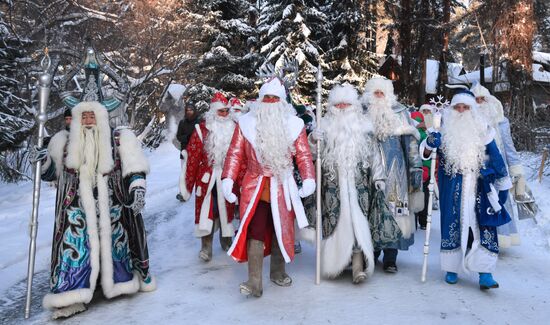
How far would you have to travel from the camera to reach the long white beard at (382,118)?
575cm

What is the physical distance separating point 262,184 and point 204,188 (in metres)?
1.60

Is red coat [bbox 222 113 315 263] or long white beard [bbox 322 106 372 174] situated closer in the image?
red coat [bbox 222 113 315 263]

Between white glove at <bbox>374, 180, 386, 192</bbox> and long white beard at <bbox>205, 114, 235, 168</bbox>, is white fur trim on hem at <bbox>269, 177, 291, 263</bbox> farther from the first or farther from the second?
long white beard at <bbox>205, 114, 235, 168</bbox>

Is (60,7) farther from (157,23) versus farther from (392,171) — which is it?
(392,171)

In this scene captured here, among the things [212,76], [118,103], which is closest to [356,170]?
[118,103]

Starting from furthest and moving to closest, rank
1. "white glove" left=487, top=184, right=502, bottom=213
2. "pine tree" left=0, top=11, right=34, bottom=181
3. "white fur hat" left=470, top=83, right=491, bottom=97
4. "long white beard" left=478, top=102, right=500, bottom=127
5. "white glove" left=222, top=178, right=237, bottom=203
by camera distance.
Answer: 1. "pine tree" left=0, top=11, right=34, bottom=181
2. "white fur hat" left=470, top=83, right=491, bottom=97
3. "long white beard" left=478, top=102, right=500, bottom=127
4. "white glove" left=487, top=184, right=502, bottom=213
5. "white glove" left=222, top=178, right=237, bottom=203

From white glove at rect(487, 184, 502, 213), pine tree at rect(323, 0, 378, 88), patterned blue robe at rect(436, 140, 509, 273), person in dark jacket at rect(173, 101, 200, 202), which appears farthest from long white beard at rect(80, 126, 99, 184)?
pine tree at rect(323, 0, 378, 88)

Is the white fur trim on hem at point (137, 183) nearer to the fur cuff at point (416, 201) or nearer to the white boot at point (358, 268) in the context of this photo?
the white boot at point (358, 268)

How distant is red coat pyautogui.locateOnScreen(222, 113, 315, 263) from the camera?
496 centimetres

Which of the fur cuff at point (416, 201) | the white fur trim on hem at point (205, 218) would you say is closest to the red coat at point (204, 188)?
the white fur trim on hem at point (205, 218)

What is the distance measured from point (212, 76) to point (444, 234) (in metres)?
20.5

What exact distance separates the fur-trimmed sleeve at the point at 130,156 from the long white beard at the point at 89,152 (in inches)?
9.0

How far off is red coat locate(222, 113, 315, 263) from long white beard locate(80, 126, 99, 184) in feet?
3.98

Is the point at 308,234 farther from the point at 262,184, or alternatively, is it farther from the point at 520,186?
the point at 520,186
